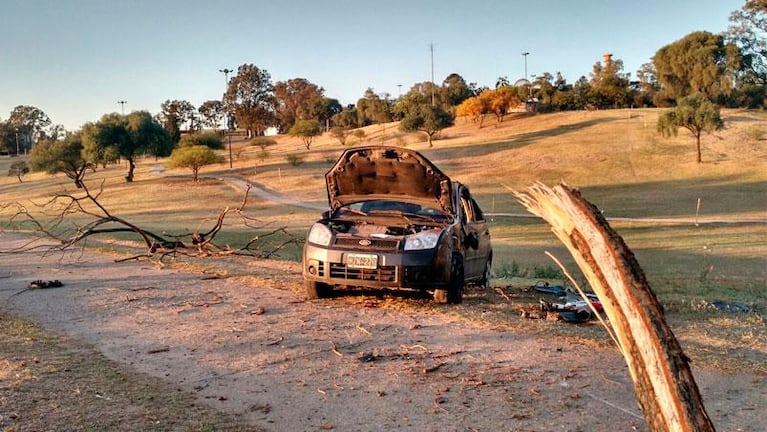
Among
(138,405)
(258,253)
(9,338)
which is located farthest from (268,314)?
(258,253)

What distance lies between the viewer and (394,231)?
852 centimetres

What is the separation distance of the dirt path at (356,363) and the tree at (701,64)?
8407 centimetres

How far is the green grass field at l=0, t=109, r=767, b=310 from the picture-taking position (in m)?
22.5

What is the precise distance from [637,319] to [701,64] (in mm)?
92794

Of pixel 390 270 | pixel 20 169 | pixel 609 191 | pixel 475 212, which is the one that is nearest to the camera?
pixel 390 270

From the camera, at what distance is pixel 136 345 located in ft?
21.9

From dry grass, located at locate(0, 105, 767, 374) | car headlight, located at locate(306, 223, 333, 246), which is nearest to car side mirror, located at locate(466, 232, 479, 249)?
dry grass, located at locate(0, 105, 767, 374)

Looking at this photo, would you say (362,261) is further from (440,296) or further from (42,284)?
(42,284)

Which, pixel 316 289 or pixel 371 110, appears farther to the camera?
pixel 371 110

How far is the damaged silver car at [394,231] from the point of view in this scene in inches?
313

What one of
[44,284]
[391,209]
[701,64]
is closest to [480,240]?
[391,209]

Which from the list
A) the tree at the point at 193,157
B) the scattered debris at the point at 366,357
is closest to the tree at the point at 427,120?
the tree at the point at 193,157

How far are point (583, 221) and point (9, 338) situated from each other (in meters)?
6.07

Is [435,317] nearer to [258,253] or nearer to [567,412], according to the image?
[567,412]
